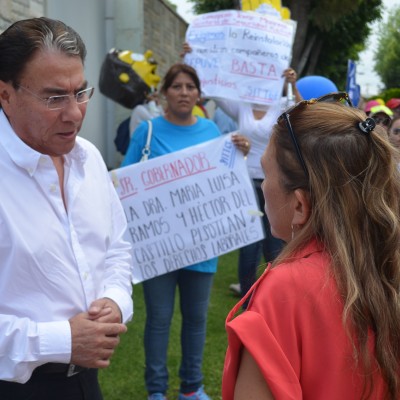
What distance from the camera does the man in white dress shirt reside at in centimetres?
195

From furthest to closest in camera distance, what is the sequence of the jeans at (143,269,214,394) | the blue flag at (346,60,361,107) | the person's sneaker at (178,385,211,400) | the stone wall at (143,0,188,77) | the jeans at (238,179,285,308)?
Result: the stone wall at (143,0,188,77)
the blue flag at (346,60,361,107)
the jeans at (238,179,285,308)
the person's sneaker at (178,385,211,400)
the jeans at (143,269,214,394)

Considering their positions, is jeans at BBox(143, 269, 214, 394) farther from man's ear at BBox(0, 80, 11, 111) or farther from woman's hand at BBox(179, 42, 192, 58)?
man's ear at BBox(0, 80, 11, 111)

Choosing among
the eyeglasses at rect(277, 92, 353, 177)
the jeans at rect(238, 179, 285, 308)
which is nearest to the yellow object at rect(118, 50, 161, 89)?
the jeans at rect(238, 179, 285, 308)

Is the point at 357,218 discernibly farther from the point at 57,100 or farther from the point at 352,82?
the point at 352,82

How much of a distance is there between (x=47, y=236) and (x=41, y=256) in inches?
2.7

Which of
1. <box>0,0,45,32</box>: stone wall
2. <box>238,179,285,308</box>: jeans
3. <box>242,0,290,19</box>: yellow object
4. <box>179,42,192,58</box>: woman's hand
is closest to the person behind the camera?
<box>0,0,45,32</box>: stone wall

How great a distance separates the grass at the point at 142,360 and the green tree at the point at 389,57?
54.1m

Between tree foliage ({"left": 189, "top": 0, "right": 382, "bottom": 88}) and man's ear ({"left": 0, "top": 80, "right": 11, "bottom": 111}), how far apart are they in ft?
60.4

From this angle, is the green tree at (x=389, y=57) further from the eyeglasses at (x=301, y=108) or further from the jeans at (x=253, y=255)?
the eyeglasses at (x=301, y=108)

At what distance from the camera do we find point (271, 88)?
4723mm

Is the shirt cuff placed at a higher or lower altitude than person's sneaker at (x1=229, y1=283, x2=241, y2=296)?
higher

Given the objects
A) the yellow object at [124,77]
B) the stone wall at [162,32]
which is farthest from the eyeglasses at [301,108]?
the stone wall at [162,32]

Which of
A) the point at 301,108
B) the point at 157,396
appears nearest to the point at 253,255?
the point at 157,396

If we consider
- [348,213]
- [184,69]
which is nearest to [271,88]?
[184,69]
